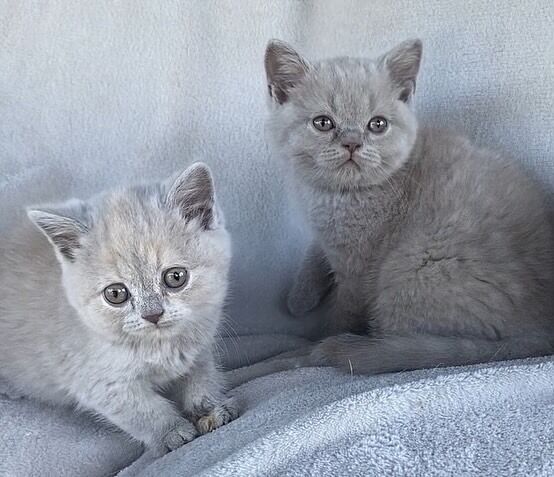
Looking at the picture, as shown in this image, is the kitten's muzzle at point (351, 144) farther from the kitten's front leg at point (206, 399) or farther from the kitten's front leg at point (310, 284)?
the kitten's front leg at point (206, 399)

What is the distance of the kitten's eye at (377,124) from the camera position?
1.49 metres

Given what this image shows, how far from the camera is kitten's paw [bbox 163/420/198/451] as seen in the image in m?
1.19

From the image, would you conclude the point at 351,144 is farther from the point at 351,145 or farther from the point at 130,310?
the point at 130,310

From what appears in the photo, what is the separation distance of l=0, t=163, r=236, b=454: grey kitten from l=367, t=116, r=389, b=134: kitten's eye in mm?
415

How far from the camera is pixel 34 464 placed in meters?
1.20

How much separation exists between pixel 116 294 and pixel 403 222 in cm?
65

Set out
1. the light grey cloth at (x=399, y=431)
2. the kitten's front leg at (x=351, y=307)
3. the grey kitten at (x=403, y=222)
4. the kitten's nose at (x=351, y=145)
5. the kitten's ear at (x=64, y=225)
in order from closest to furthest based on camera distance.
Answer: the light grey cloth at (x=399, y=431) < the kitten's ear at (x=64, y=225) < the grey kitten at (x=403, y=222) < the kitten's nose at (x=351, y=145) < the kitten's front leg at (x=351, y=307)

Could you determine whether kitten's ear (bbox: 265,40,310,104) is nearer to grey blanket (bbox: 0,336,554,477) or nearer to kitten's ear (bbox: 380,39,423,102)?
kitten's ear (bbox: 380,39,423,102)

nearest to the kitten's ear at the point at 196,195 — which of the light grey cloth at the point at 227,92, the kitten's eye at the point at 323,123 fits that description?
the kitten's eye at the point at 323,123

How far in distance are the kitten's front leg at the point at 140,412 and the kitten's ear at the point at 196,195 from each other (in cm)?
33

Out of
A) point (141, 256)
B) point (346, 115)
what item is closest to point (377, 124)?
point (346, 115)

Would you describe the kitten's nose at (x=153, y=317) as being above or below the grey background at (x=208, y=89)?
below

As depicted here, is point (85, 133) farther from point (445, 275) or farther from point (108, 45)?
point (445, 275)

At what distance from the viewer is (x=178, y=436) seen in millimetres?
1193
